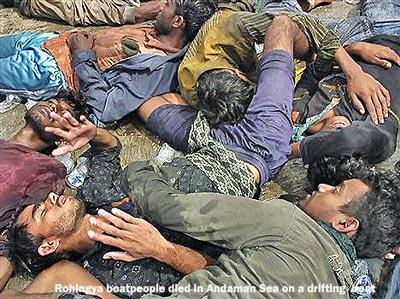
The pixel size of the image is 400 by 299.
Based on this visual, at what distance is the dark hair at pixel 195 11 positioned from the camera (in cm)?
406

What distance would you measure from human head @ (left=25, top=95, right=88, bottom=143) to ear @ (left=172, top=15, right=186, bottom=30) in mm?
806

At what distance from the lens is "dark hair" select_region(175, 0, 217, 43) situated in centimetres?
406

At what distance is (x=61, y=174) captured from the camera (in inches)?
135

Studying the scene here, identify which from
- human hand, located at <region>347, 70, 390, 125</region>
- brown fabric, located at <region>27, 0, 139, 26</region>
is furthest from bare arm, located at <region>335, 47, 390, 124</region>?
brown fabric, located at <region>27, 0, 139, 26</region>

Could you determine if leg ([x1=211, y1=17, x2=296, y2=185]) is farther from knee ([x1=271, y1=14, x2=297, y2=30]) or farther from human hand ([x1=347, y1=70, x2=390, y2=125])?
human hand ([x1=347, y1=70, x2=390, y2=125])

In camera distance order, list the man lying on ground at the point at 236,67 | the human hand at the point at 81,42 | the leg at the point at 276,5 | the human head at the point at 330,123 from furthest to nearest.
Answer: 1. the leg at the point at 276,5
2. the human hand at the point at 81,42
3. the human head at the point at 330,123
4. the man lying on ground at the point at 236,67

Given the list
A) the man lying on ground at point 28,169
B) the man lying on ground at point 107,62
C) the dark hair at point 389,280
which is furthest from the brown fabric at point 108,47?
the dark hair at point 389,280

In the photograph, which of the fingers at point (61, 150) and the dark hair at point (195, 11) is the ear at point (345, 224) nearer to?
the fingers at point (61, 150)

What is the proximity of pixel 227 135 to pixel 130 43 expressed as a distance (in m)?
1.04

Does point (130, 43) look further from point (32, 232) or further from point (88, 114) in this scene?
point (32, 232)

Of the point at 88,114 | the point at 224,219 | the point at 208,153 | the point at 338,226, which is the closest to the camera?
the point at 224,219

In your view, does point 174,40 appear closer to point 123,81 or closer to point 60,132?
point 123,81

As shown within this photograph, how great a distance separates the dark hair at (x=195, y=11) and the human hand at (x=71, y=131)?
113cm

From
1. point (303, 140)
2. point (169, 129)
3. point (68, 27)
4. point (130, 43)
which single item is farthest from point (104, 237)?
point (68, 27)
